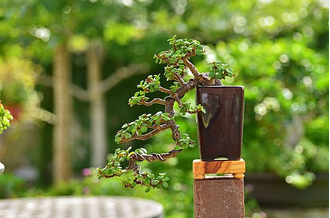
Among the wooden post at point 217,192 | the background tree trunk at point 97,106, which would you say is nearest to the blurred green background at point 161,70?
the background tree trunk at point 97,106

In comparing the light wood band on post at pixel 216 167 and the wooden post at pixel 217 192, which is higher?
the light wood band on post at pixel 216 167

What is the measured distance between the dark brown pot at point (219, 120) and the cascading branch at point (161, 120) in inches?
2.0

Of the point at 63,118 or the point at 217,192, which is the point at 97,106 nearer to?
the point at 63,118

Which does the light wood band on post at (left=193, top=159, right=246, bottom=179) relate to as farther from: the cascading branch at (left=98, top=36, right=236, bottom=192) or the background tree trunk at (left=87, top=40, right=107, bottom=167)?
the background tree trunk at (left=87, top=40, right=107, bottom=167)

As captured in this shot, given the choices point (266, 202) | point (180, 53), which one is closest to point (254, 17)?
point (266, 202)

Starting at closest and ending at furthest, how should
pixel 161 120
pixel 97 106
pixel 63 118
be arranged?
1. pixel 161 120
2. pixel 63 118
3. pixel 97 106

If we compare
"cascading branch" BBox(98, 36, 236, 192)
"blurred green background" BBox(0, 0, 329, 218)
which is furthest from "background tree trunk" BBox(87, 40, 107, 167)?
"cascading branch" BBox(98, 36, 236, 192)

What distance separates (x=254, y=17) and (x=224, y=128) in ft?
18.8

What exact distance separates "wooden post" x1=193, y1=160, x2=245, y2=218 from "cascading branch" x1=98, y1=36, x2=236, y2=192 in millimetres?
105

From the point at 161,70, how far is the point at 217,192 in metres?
6.68

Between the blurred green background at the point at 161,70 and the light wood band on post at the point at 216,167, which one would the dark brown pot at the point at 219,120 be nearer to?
the light wood band on post at the point at 216,167

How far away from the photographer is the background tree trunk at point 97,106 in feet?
27.4

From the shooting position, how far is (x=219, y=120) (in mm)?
1852

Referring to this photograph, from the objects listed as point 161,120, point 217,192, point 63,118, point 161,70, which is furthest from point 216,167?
point 161,70
